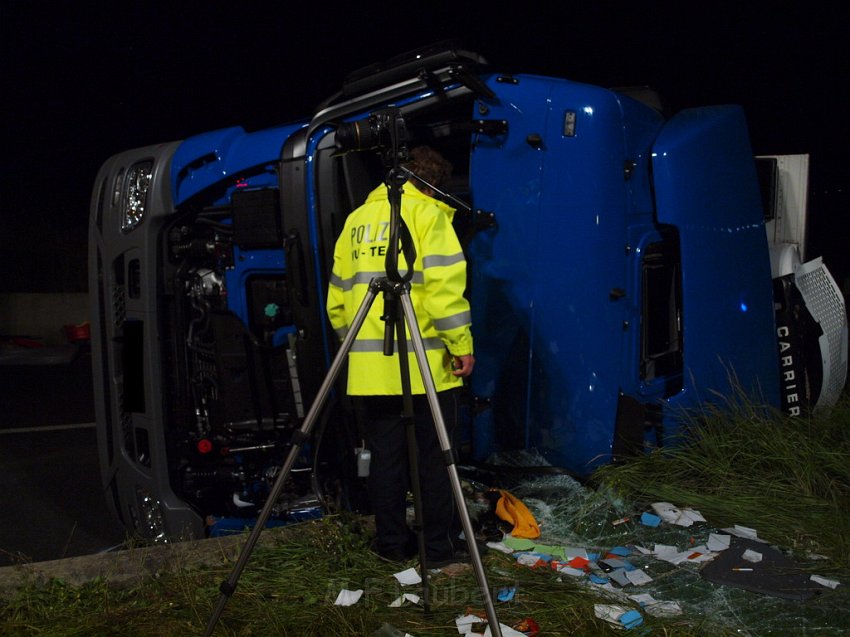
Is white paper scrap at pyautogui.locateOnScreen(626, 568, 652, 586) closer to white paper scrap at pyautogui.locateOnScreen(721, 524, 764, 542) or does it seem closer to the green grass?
the green grass

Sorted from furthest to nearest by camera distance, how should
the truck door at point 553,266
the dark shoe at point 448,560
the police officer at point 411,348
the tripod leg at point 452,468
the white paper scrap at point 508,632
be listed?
the truck door at point 553,266
the dark shoe at point 448,560
the police officer at point 411,348
the white paper scrap at point 508,632
the tripod leg at point 452,468

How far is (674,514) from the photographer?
357 centimetres

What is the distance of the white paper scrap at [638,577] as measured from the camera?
307 cm

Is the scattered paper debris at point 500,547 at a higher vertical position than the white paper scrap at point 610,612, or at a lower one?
higher

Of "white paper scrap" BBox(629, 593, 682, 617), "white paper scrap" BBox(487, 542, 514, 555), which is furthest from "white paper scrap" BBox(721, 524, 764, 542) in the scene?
"white paper scrap" BBox(487, 542, 514, 555)

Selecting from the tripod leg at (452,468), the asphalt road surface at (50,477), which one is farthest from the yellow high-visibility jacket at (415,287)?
the asphalt road surface at (50,477)

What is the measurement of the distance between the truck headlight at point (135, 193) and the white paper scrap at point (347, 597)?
2.26 m

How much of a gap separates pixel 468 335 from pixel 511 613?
968mm

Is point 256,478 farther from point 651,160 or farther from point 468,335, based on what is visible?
point 651,160

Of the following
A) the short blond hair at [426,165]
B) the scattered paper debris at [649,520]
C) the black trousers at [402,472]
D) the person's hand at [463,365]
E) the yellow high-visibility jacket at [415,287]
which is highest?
the short blond hair at [426,165]

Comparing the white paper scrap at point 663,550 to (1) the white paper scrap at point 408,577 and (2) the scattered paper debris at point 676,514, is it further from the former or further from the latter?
(1) the white paper scrap at point 408,577

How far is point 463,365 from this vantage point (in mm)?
3100

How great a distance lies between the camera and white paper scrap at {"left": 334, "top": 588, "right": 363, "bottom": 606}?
300 centimetres

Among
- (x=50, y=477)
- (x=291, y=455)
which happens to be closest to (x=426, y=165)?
(x=291, y=455)
